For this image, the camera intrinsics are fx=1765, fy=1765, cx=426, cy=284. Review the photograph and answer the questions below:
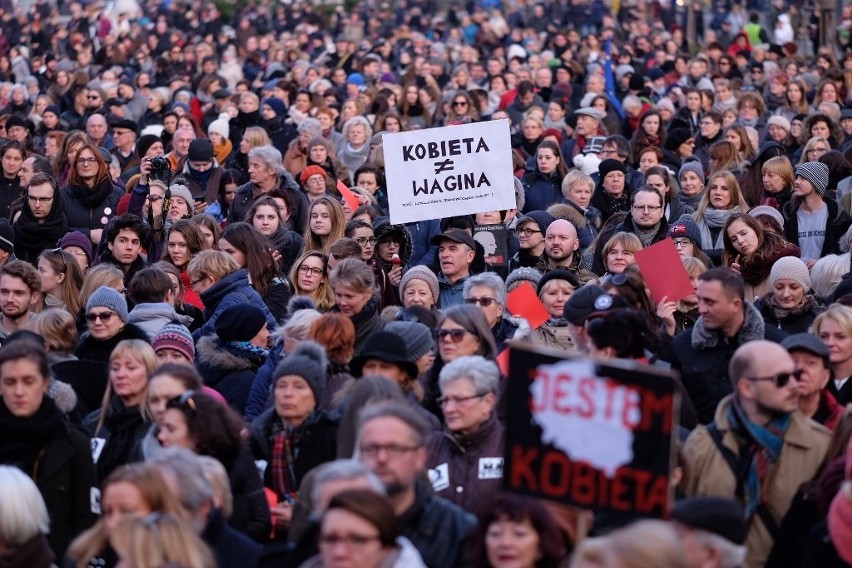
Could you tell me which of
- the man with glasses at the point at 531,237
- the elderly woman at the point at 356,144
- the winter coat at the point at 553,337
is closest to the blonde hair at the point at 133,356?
the winter coat at the point at 553,337

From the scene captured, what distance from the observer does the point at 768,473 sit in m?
6.91

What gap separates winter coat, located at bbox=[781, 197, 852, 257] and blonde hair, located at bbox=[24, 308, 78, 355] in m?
6.23

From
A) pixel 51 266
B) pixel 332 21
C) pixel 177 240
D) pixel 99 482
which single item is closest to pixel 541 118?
pixel 177 240

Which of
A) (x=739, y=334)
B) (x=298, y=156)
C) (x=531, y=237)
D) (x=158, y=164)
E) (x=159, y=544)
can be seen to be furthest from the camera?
(x=298, y=156)

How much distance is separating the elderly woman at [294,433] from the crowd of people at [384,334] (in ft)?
0.04

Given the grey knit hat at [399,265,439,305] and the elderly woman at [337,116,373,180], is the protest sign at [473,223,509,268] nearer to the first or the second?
the grey knit hat at [399,265,439,305]

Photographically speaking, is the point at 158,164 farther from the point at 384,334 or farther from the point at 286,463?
the point at 286,463

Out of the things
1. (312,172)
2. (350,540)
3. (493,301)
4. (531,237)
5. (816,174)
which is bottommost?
(350,540)

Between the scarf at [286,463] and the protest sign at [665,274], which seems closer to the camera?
the scarf at [286,463]

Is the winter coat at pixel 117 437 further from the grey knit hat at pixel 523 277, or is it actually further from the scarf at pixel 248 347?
the grey knit hat at pixel 523 277

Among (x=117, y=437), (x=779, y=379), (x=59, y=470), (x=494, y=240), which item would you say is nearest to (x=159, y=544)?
(x=59, y=470)

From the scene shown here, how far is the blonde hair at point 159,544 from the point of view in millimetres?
5754

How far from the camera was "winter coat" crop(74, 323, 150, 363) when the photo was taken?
30.8 feet

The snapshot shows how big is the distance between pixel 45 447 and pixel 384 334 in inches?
66.6
